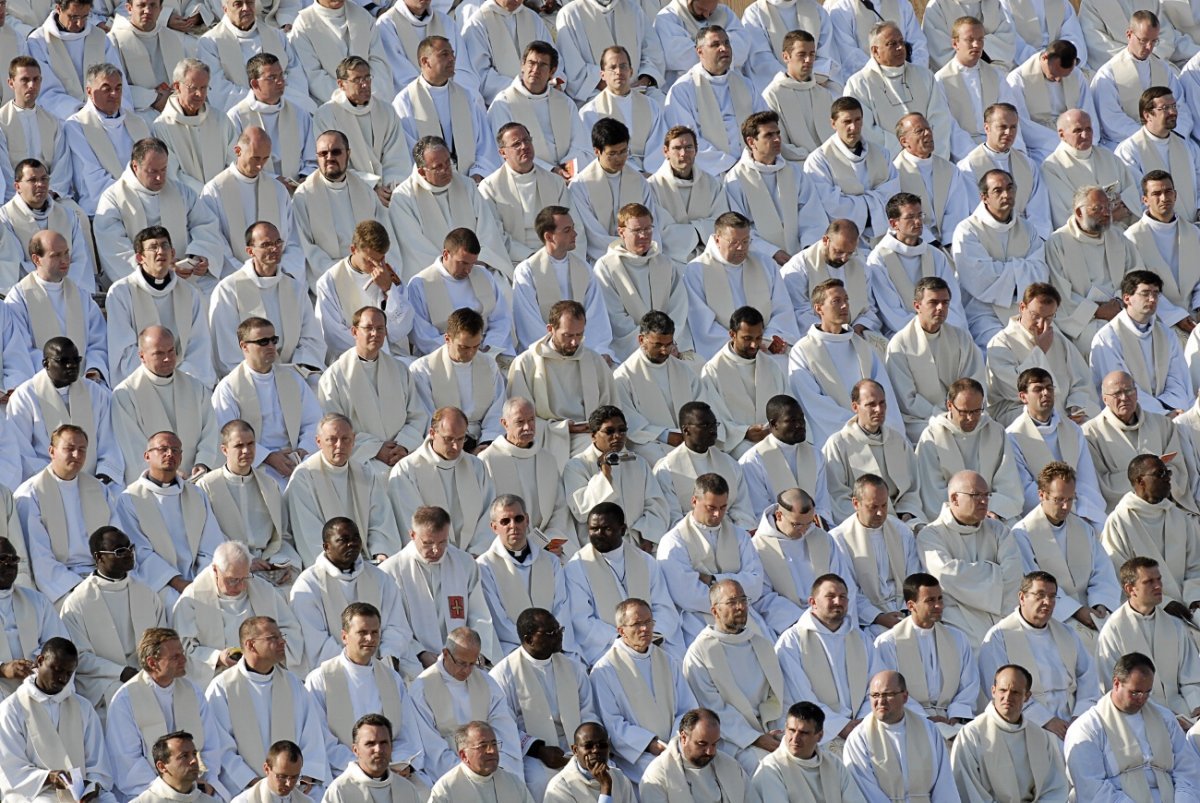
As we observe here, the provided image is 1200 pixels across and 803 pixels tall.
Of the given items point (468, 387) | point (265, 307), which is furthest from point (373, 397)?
point (265, 307)

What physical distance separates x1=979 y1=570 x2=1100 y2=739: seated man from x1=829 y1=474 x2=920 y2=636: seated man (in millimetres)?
485

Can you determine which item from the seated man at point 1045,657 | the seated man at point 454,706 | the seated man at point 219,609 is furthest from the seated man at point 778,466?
the seated man at point 219,609

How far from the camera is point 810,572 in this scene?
11.6 metres

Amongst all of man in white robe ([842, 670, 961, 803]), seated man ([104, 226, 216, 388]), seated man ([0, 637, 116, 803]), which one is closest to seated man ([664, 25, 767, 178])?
seated man ([104, 226, 216, 388])

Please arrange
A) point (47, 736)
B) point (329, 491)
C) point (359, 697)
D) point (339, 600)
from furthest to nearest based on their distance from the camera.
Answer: point (329, 491)
point (339, 600)
point (359, 697)
point (47, 736)

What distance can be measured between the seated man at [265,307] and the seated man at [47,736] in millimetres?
2272

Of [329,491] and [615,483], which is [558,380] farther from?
[329,491]

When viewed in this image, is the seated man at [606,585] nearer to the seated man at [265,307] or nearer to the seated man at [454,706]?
the seated man at [454,706]

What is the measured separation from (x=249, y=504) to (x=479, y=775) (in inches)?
68.2

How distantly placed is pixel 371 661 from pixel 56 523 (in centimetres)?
150

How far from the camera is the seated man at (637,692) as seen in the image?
1088cm

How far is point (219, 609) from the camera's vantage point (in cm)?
1081

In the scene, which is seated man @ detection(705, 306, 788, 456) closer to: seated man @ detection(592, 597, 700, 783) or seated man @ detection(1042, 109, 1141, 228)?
seated man @ detection(592, 597, 700, 783)

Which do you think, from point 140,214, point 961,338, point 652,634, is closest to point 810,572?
point 652,634
